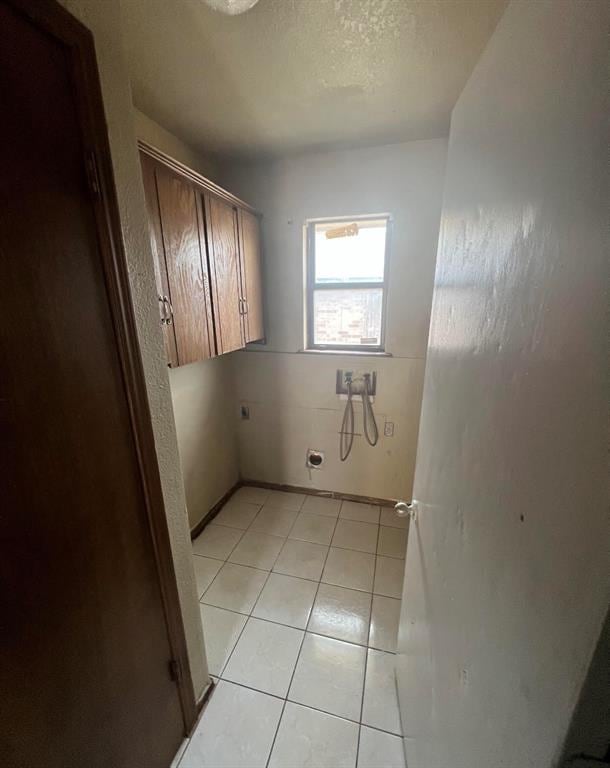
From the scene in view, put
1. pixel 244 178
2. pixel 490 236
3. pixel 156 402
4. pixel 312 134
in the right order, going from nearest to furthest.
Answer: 1. pixel 490 236
2. pixel 156 402
3. pixel 312 134
4. pixel 244 178

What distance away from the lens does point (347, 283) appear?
221 cm

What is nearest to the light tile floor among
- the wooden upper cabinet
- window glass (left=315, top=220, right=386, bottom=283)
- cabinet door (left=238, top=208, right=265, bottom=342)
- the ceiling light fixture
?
the wooden upper cabinet

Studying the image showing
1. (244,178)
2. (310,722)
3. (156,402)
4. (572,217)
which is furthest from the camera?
(244,178)

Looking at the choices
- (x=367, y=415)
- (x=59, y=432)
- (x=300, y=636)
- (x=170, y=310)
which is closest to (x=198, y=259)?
(x=170, y=310)

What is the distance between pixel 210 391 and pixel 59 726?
5.73 ft

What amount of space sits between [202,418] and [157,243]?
4.09 feet

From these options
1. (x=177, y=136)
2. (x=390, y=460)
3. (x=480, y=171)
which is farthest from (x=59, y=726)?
(x=177, y=136)

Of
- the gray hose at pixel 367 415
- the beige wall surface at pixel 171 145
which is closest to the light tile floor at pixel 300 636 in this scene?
the gray hose at pixel 367 415

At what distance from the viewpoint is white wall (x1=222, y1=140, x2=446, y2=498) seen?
193 centimetres

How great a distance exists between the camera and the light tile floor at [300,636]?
113 centimetres

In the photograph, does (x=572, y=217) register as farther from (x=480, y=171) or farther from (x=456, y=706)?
(x=456, y=706)

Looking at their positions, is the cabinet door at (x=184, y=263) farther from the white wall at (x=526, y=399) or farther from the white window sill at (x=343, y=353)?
the white wall at (x=526, y=399)

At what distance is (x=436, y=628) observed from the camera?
0.75m

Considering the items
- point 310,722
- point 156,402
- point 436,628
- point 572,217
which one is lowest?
point 310,722
